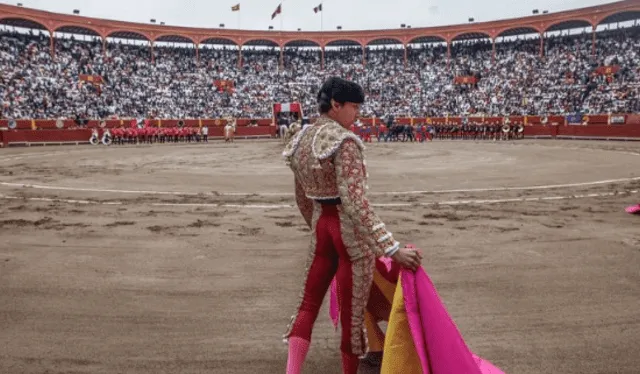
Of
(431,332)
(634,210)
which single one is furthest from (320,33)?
(431,332)

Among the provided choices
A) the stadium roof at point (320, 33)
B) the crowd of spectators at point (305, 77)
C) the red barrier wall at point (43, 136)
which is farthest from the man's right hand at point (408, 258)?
the stadium roof at point (320, 33)

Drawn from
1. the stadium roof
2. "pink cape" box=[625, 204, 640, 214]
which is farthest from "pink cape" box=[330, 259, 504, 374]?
the stadium roof

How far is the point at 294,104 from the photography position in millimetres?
43000

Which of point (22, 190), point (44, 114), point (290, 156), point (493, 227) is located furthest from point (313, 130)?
point (44, 114)

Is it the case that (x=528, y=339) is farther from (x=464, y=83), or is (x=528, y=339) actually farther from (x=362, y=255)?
(x=464, y=83)

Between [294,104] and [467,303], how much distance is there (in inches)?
1582

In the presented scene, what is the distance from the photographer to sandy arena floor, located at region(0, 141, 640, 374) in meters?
2.89

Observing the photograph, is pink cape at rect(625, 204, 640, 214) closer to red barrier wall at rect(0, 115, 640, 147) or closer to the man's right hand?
the man's right hand

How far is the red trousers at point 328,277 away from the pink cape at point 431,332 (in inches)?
9.9

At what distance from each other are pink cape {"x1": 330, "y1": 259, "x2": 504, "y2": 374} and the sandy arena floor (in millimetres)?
686

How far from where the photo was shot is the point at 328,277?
2.49 m

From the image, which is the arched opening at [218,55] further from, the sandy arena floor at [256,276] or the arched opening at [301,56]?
the sandy arena floor at [256,276]

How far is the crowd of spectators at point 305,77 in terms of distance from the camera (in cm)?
3716

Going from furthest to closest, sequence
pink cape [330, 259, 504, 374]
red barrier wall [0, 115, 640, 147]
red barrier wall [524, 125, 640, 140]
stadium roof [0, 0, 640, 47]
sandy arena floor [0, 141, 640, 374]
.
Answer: stadium roof [0, 0, 640, 47], red barrier wall [0, 115, 640, 147], red barrier wall [524, 125, 640, 140], sandy arena floor [0, 141, 640, 374], pink cape [330, 259, 504, 374]
